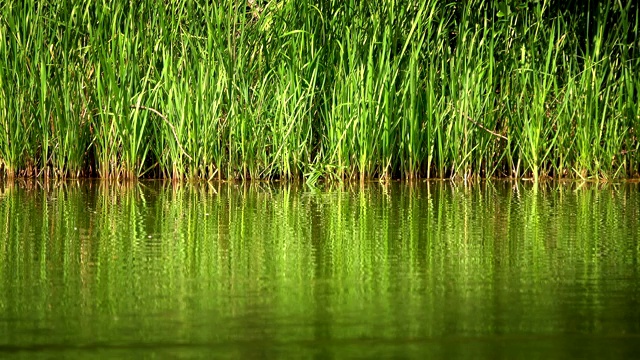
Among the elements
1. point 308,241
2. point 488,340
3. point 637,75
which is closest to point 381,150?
point 637,75

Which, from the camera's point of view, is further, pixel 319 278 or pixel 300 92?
pixel 300 92

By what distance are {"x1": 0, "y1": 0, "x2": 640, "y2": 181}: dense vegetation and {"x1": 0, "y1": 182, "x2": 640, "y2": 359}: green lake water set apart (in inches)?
51.3

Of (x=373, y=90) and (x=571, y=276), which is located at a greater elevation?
(x=373, y=90)

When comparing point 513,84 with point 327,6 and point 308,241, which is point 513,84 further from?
point 308,241

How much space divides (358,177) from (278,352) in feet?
17.1

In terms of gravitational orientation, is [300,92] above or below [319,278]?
above

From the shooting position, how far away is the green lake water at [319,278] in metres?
2.70

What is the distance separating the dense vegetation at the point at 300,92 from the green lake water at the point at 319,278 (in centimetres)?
130

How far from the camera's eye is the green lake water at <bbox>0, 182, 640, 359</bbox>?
2699mm

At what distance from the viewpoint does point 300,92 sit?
7.57 m

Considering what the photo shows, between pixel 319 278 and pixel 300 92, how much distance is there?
403 centimetres

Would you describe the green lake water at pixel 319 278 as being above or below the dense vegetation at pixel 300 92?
below

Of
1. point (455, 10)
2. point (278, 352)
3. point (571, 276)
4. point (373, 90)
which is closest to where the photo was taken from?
point (278, 352)

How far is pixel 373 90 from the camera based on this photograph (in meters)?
7.68
